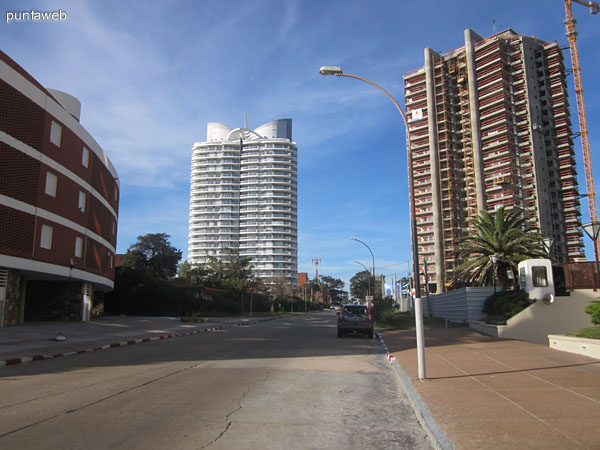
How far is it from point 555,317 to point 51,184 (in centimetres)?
2796

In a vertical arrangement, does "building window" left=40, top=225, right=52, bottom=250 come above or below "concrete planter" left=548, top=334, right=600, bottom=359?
above

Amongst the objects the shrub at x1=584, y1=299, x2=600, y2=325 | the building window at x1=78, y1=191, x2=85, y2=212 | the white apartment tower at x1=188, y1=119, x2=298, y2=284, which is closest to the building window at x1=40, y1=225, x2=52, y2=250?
the building window at x1=78, y1=191, x2=85, y2=212

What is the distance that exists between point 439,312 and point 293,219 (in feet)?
377

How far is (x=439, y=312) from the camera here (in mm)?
38906

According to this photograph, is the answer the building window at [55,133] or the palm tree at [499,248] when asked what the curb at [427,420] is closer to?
the palm tree at [499,248]

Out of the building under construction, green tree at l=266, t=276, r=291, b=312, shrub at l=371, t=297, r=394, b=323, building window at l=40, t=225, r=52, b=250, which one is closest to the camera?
building window at l=40, t=225, r=52, b=250

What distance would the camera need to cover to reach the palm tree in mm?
27562

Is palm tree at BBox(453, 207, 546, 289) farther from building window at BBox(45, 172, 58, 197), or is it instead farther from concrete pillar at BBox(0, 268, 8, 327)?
concrete pillar at BBox(0, 268, 8, 327)

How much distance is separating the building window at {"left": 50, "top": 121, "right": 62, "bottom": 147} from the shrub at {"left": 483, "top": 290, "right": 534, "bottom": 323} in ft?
86.4

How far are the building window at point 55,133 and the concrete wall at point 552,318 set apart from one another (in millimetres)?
26036

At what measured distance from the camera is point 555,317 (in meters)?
21.8

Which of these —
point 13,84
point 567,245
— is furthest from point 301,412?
point 567,245

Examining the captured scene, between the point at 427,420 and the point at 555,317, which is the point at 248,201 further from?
the point at 427,420

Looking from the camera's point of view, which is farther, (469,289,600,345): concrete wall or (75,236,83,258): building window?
(75,236,83,258): building window
